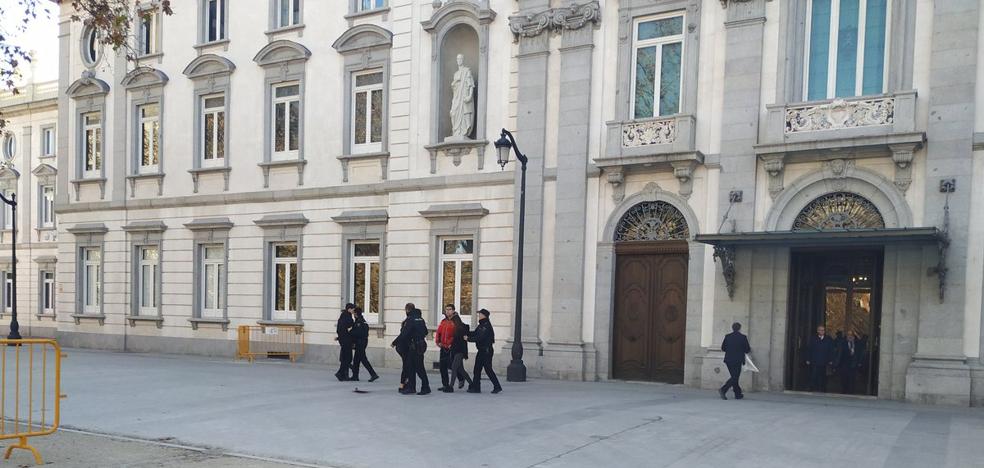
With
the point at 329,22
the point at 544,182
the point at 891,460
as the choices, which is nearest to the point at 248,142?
the point at 329,22

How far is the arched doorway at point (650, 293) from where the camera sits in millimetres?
16828

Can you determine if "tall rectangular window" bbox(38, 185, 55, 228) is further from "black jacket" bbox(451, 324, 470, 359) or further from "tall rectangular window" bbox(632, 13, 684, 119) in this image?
"tall rectangular window" bbox(632, 13, 684, 119)

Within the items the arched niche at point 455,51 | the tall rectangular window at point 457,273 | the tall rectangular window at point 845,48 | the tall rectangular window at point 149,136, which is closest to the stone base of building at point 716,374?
the tall rectangular window at point 845,48

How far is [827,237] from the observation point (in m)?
14.0

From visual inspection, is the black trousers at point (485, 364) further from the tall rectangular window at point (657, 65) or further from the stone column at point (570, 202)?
the tall rectangular window at point (657, 65)

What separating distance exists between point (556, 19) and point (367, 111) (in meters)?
6.16

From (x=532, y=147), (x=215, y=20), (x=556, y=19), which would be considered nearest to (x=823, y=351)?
(x=532, y=147)

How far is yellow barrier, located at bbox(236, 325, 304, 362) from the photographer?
72.3ft

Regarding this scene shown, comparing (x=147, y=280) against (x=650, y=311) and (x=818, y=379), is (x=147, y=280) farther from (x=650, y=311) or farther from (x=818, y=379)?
(x=818, y=379)

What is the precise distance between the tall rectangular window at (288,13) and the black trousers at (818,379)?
16379 millimetres

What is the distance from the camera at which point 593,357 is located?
17359 mm

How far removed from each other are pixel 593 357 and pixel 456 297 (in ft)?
13.6

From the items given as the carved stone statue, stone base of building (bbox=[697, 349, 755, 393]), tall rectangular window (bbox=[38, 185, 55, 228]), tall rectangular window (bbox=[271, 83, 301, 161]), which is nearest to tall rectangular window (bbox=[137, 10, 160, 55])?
tall rectangular window (bbox=[271, 83, 301, 161])

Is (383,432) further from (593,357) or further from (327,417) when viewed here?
(593,357)
